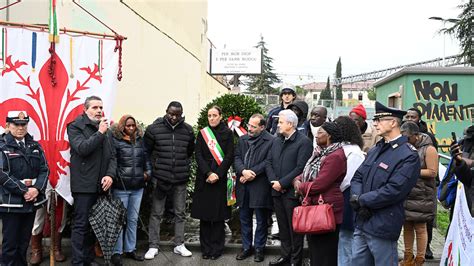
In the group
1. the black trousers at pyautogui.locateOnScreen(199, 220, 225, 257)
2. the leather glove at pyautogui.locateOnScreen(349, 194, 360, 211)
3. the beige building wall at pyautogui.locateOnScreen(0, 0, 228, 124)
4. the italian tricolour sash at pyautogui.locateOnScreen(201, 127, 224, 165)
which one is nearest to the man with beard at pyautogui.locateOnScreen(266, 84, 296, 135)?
the italian tricolour sash at pyautogui.locateOnScreen(201, 127, 224, 165)

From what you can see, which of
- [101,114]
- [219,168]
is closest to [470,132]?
[219,168]

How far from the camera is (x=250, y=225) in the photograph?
19.6ft

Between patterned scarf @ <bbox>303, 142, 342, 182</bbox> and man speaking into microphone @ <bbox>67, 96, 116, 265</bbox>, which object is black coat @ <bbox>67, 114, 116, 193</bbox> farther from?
patterned scarf @ <bbox>303, 142, 342, 182</bbox>

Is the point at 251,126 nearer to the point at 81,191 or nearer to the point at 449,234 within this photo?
the point at 81,191

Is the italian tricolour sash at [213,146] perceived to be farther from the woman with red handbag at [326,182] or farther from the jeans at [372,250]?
the jeans at [372,250]

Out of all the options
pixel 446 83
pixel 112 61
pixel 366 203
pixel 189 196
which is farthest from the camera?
pixel 446 83

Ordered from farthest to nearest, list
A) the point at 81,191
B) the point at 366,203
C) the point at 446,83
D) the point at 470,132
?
the point at 446,83, the point at 81,191, the point at 470,132, the point at 366,203

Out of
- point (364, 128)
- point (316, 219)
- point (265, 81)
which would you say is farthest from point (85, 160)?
point (265, 81)

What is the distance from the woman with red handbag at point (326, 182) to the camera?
4445mm

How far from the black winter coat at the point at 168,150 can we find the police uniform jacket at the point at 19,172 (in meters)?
1.35

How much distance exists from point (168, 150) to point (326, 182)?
2284 millimetres

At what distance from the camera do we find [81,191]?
5.25 meters

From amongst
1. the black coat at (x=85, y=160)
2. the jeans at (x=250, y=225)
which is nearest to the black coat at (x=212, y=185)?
the jeans at (x=250, y=225)

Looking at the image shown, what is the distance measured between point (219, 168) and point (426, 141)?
2540mm
